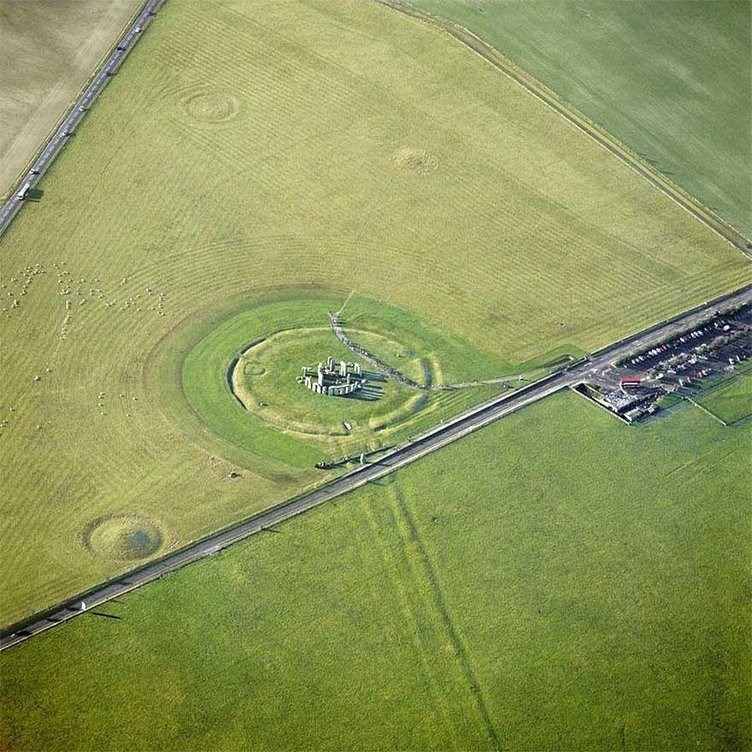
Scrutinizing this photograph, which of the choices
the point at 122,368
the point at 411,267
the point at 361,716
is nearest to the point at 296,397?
the point at 122,368

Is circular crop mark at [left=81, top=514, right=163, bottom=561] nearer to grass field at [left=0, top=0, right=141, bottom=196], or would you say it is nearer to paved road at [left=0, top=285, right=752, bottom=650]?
paved road at [left=0, top=285, right=752, bottom=650]

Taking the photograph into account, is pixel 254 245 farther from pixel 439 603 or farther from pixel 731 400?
pixel 731 400

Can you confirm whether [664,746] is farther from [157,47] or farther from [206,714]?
[157,47]

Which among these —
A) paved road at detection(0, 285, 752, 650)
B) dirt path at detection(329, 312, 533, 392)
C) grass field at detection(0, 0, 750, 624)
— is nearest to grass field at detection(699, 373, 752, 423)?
paved road at detection(0, 285, 752, 650)

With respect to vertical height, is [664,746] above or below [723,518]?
below

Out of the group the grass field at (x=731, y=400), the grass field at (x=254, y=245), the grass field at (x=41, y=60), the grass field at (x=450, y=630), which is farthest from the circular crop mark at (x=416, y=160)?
the grass field at (x=450, y=630)

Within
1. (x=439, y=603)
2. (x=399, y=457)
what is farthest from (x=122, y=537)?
(x=439, y=603)
